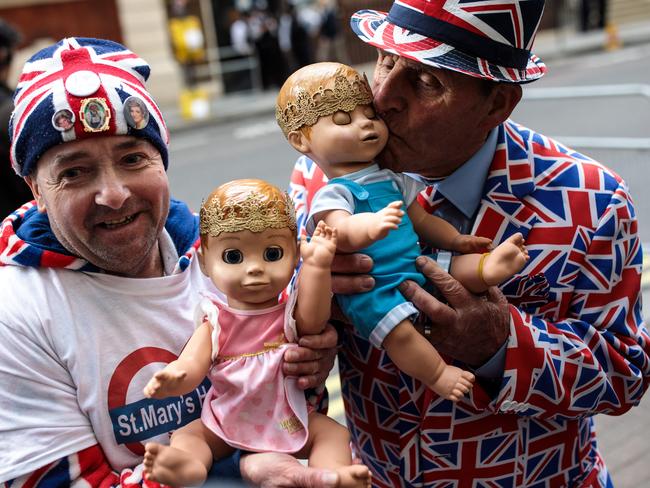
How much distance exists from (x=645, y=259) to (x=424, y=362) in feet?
16.6

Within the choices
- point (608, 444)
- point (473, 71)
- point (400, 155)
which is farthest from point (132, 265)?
point (608, 444)

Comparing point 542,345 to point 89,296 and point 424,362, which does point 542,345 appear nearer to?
point 424,362

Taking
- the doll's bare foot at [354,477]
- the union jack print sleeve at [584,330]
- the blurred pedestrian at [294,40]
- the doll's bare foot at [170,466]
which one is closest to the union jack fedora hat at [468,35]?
the union jack print sleeve at [584,330]

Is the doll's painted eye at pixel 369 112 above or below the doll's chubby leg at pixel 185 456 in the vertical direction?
above

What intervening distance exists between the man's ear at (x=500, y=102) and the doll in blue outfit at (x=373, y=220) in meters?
0.30

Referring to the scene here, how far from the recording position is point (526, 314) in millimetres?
2229

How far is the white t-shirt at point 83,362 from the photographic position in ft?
6.10

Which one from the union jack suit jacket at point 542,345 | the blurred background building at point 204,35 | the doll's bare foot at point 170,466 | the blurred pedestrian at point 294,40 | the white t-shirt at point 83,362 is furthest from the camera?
the blurred pedestrian at point 294,40

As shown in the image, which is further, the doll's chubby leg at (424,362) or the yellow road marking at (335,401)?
the yellow road marking at (335,401)

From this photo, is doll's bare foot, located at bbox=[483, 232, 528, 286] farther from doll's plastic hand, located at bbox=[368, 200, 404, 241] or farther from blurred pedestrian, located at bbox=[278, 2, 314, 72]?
blurred pedestrian, located at bbox=[278, 2, 314, 72]

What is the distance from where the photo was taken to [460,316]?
205cm

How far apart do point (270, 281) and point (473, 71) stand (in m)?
0.79

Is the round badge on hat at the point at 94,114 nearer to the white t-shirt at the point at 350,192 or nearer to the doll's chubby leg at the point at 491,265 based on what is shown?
the white t-shirt at the point at 350,192

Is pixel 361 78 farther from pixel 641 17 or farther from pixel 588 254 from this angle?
pixel 641 17
